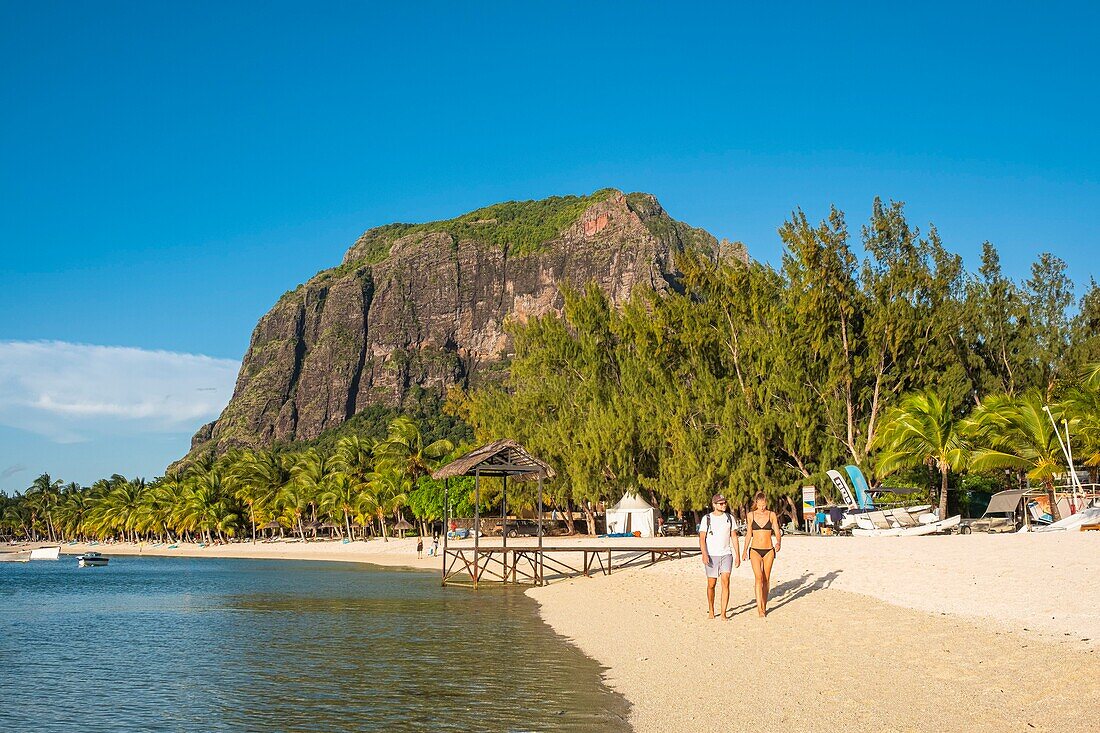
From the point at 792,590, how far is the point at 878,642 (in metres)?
5.57

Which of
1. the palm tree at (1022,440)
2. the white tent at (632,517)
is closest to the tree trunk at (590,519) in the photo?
the white tent at (632,517)

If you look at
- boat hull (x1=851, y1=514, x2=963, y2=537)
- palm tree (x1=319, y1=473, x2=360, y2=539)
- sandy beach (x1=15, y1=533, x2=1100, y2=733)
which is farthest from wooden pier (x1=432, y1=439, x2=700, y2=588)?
palm tree (x1=319, y1=473, x2=360, y2=539)

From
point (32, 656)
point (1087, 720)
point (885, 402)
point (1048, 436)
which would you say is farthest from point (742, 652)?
point (885, 402)

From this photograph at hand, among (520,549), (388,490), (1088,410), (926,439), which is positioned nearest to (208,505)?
(388,490)

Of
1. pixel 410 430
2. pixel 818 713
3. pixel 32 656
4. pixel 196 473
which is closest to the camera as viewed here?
pixel 818 713

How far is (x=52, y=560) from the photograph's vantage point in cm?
8288

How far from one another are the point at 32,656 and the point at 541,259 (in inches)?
7150

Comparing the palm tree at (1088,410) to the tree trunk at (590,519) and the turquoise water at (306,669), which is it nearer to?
the turquoise water at (306,669)

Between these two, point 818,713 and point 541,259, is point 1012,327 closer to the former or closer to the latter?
point 818,713

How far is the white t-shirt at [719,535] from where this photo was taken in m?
13.3

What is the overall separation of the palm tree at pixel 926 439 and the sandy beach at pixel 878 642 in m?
8.81

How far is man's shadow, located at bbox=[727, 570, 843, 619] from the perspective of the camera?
15320 millimetres

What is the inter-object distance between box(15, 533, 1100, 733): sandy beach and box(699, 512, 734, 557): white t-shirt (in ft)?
3.78

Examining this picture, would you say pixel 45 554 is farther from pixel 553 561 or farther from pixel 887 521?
pixel 887 521
